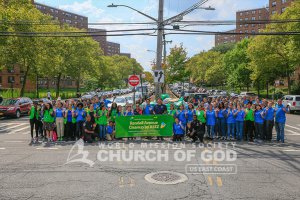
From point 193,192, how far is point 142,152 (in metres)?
4.29

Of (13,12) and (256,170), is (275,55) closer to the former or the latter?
(13,12)

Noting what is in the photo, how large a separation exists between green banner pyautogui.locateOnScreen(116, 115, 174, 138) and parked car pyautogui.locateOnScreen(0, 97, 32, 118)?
15.0 meters

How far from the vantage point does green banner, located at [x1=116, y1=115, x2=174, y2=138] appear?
13531mm

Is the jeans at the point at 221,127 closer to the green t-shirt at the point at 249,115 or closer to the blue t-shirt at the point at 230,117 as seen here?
the blue t-shirt at the point at 230,117

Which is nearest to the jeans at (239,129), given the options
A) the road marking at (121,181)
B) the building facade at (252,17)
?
the road marking at (121,181)

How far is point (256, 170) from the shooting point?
28.2 feet

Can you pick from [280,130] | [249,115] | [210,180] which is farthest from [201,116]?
[210,180]

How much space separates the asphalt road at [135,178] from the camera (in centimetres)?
671

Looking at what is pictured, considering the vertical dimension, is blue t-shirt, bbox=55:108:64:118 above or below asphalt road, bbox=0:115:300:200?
above

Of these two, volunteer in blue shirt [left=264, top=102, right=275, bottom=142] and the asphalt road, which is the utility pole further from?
the asphalt road

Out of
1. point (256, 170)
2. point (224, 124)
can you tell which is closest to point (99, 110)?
point (224, 124)

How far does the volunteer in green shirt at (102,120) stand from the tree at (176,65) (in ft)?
100

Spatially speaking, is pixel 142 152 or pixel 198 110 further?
pixel 198 110

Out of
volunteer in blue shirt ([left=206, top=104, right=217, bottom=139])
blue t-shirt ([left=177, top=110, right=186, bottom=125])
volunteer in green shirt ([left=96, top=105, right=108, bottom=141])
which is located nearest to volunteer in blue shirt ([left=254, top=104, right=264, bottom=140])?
volunteer in blue shirt ([left=206, top=104, right=217, bottom=139])
